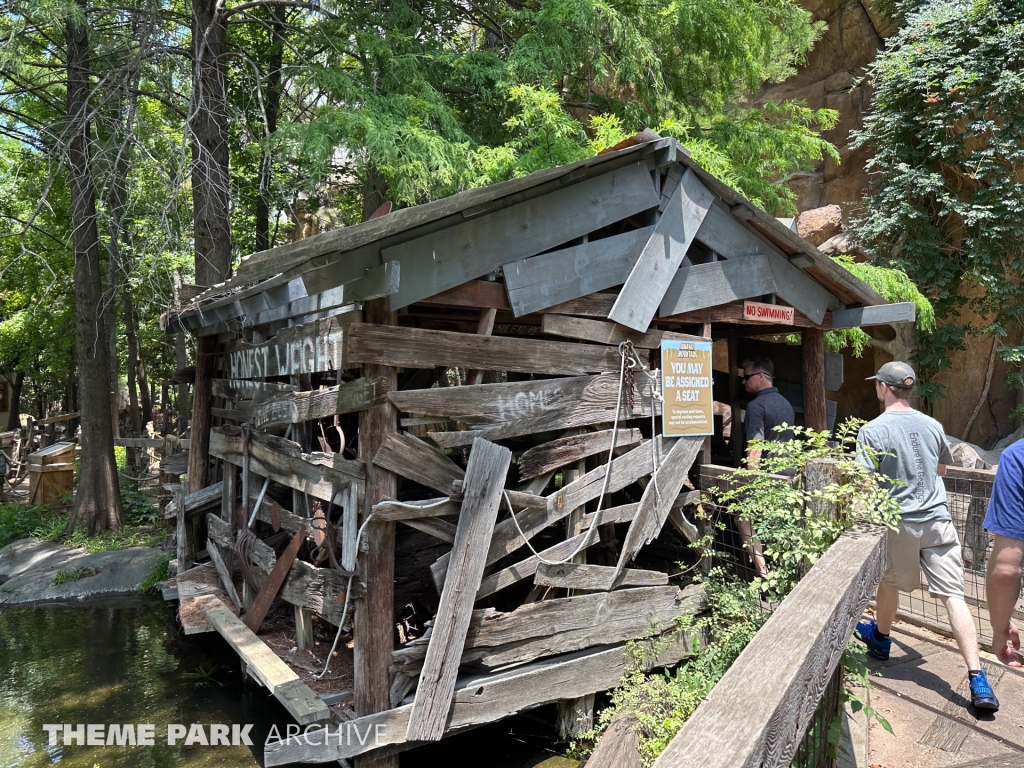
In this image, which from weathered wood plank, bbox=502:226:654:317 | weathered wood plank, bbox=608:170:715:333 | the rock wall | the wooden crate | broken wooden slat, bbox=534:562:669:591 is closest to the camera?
weathered wood plank, bbox=502:226:654:317

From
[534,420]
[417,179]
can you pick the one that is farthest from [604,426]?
[417,179]

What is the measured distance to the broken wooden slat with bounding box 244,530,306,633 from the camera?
503cm

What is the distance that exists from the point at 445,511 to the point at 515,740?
2.47 meters

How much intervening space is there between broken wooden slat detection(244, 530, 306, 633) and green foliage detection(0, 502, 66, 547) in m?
8.32

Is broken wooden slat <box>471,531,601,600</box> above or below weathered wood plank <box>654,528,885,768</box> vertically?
below

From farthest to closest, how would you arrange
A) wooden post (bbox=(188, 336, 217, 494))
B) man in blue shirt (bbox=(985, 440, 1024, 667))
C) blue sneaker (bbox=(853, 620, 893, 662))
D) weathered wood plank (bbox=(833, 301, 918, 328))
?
wooden post (bbox=(188, 336, 217, 494)) → weathered wood plank (bbox=(833, 301, 918, 328)) → blue sneaker (bbox=(853, 620, 893, 662)) → man in blue shirt (bbox=(985, 440, 1024, 667))

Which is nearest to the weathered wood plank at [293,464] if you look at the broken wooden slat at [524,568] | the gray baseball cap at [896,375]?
the broken wooden slat at [524,568]

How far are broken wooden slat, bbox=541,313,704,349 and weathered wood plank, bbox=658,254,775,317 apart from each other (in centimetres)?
9

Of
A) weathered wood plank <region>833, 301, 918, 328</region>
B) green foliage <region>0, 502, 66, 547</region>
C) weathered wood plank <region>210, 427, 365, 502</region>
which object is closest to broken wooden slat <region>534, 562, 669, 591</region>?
weathered wood plank <region>210, 427, 365, 502</region>

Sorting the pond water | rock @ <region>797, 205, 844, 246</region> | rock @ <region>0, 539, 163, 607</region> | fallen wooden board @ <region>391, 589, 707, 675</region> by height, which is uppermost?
rock @ <region>797, 205, 844, 246</region>

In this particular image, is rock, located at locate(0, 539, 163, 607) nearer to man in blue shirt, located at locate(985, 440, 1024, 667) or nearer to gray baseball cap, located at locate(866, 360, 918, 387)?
gray baseball cap, located at locate(866, 360, 918, 387)

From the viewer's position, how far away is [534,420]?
4.68 meters

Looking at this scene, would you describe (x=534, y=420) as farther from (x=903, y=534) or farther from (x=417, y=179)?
(x=417, y=179)

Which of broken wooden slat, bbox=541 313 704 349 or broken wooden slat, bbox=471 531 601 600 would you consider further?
broken wooden slat, bbox=541 313 704 349
